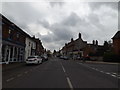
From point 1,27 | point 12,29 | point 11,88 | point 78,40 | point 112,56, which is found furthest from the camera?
point 78,40

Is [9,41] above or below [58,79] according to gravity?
above

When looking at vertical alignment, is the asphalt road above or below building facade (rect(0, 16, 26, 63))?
below

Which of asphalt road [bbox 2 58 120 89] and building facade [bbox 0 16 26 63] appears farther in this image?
building facade [bbox 0 16 26 63]

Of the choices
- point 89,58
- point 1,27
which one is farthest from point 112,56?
point 1,27

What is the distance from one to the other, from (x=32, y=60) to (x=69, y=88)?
791 inches

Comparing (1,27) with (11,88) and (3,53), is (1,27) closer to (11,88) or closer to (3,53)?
(3,53)

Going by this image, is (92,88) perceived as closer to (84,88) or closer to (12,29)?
(84,88)

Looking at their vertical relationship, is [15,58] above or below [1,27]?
below

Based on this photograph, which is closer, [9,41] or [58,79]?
[58,79]

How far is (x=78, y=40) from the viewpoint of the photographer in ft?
333

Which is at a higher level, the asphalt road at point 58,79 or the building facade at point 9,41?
the building facade at point 9,41

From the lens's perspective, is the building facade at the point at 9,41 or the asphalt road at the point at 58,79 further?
the building facade at the point at 9,41

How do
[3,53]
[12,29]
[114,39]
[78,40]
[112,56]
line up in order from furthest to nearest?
[78,40] → [114,39] → [112,56] → [12,29] → [3,53]

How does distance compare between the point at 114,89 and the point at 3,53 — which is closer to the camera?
the point at 114,89
